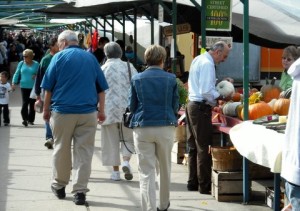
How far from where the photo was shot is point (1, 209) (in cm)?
664

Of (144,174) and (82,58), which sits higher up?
(82,58)

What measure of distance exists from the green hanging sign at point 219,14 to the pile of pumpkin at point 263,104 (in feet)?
3.01

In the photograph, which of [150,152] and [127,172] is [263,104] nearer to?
[150,152]

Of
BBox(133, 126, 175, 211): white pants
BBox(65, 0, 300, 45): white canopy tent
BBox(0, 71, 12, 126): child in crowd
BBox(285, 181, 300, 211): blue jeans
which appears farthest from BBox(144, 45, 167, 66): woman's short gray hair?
BBox(0, 71, 12, 126): child in crowd

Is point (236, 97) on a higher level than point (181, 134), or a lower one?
higher

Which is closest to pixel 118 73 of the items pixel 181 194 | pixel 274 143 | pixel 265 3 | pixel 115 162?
pixel 115 162

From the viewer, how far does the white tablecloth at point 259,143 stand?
207 inches

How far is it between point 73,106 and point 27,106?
694 cm

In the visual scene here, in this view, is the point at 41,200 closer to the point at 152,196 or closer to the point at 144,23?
the point at 152,196

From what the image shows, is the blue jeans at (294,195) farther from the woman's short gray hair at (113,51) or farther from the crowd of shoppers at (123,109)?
the woman's short gray hair at (113,51)

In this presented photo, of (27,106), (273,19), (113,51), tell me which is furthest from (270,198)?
(27,106)

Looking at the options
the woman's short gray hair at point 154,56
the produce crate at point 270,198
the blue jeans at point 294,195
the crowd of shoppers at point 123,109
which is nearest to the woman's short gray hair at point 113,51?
the crowd of shoppers at point 123,109

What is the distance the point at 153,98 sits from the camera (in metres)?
6.00

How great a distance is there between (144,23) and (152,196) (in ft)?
61.7
